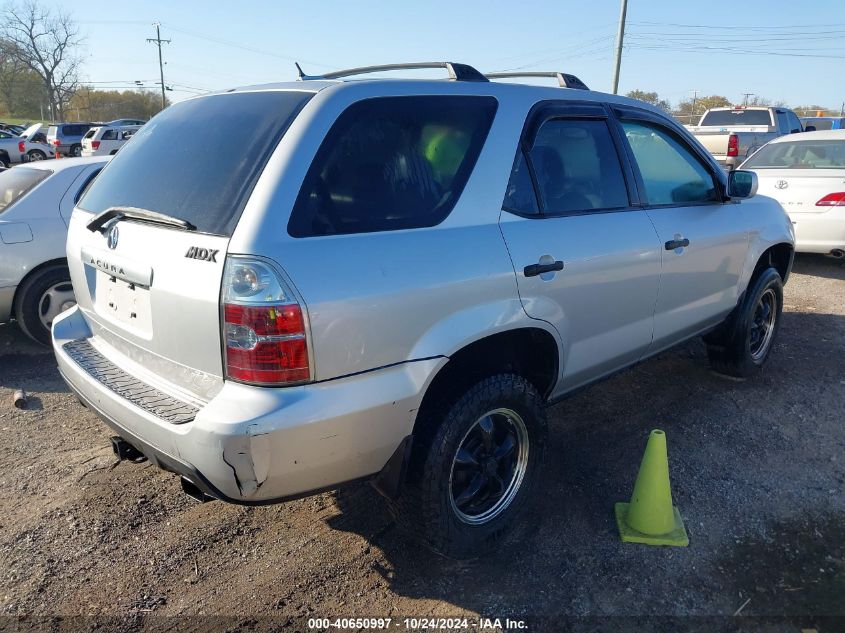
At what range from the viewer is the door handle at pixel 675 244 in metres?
3.50

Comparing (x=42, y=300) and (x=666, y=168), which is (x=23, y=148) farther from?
(x=666, y=168)

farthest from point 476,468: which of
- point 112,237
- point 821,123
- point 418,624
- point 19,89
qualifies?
point 19,89

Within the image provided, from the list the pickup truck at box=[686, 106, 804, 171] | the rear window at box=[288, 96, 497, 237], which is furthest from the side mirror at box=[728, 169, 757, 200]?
the pickup truck at box=[686, 106, 804, 171]

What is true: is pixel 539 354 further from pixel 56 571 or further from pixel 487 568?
pixel 56 571

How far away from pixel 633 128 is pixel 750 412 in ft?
6.85

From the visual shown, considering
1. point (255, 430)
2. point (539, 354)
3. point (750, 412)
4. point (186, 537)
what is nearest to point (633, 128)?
point (539, 354)

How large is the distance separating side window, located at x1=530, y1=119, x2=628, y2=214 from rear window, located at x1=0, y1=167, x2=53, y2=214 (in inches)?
172

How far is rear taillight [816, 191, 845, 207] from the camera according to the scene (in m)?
7.55

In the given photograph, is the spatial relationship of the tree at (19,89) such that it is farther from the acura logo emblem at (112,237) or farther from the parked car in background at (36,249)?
the acura logo emblem at (112,237)

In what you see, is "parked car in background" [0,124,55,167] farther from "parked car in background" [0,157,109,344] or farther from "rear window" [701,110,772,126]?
"rear window" [701,110,772,126]

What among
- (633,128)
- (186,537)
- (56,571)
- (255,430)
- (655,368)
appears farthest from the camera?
(655,368)

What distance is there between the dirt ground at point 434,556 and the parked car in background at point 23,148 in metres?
25.2

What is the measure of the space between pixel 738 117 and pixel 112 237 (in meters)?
16.8

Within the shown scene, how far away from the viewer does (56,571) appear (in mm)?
2732
